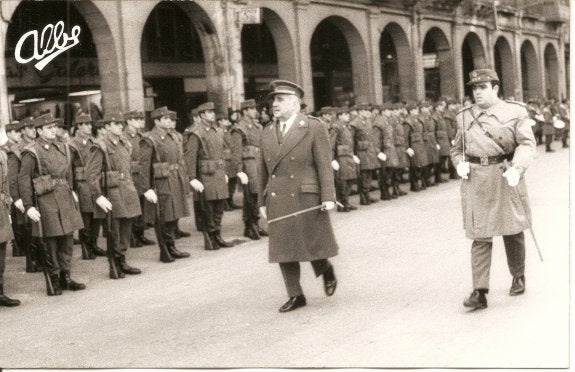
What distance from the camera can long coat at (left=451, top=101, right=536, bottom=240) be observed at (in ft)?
21.7

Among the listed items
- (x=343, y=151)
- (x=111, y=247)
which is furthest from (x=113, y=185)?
(x=343, y=151)

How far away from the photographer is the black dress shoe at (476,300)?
662 cm

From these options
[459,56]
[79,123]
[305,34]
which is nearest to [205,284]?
[79,123]

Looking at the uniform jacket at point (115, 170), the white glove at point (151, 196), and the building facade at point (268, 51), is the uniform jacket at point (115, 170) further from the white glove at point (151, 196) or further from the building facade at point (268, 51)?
the building facade at point (268, 51)

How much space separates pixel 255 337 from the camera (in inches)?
249

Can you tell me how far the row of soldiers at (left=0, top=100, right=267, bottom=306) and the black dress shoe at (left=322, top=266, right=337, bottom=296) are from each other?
9.61 ft

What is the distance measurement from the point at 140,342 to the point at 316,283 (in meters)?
2.24

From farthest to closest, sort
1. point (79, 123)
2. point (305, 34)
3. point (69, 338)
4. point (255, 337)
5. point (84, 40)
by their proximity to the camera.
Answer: point (305, 34)
point (84, 40)
point (79, 123)
point (69, 338)
point (255, 337)

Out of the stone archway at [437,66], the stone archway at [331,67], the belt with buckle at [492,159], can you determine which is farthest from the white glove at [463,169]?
the stone archway at [437,66]

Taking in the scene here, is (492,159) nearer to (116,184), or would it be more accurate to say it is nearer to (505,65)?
(116,184)

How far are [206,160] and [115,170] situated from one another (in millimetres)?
1628

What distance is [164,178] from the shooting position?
1045cm

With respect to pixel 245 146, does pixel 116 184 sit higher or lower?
lower

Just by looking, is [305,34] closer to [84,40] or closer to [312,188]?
[84,40]
